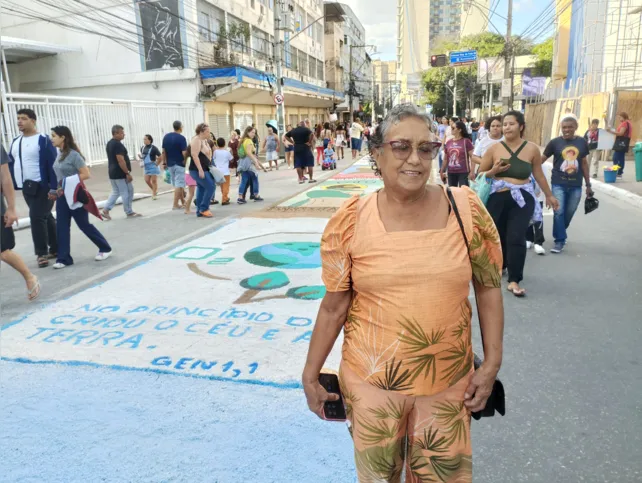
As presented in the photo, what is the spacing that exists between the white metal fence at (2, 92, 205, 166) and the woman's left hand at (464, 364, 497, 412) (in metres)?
13.6

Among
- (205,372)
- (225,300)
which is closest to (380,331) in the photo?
(205,372)

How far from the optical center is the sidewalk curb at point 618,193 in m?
10.8

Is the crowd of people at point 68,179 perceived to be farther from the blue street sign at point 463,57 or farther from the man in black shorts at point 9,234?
the blue street sign at point 463,57

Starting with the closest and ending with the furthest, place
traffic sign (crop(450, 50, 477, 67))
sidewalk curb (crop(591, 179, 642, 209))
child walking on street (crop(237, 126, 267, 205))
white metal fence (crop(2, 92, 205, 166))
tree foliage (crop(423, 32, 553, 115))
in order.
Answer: sidewalk curb (crop(591, 179, 642, 209)), child walking on street (crop(237, 126, 267, 205)), white metal fence (crop(2, 92, 205, 166)), traffic sign (crop(450, 50, 477, 67)), tree foliage (crop(423, 32, 553, 115))

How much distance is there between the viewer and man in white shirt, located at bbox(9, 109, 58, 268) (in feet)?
21.1

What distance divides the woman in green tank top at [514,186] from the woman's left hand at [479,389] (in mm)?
3607

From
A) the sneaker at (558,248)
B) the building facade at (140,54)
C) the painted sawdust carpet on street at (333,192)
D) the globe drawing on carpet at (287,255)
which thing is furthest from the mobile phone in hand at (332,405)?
the building facade at (140,54)

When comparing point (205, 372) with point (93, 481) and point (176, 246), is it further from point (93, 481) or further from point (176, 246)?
point (176, 246)

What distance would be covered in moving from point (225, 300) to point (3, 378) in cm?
200

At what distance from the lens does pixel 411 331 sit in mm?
1726

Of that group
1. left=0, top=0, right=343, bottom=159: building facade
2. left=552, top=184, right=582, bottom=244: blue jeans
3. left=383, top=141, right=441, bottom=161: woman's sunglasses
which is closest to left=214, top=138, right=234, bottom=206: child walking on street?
left=552, top=184, right=582, bottom=244: blue jeans

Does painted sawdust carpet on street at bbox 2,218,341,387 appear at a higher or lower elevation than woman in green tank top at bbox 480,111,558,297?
lower

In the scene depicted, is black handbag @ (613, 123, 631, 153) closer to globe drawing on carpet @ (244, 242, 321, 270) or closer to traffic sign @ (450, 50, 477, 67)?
globe drawing on carpet @ (244, 242, 321, 270)

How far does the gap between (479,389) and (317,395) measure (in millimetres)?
574
